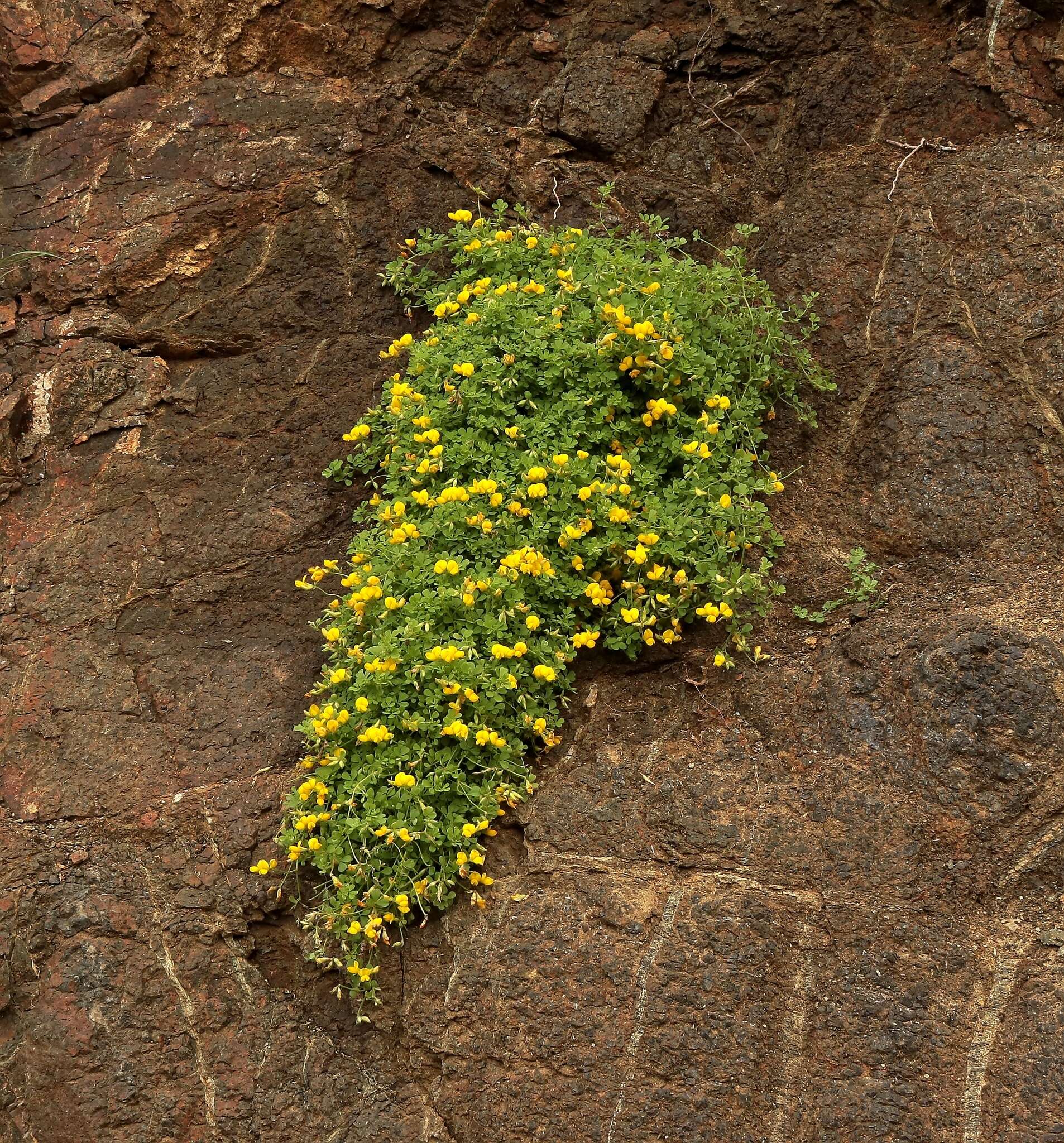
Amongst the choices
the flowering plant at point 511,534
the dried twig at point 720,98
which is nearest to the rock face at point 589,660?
the dried twig at point 720,98

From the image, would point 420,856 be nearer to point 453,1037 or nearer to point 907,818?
point 453,1037

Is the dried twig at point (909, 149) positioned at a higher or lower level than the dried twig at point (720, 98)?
lower

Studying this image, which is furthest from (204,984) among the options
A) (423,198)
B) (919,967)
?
(423,198)

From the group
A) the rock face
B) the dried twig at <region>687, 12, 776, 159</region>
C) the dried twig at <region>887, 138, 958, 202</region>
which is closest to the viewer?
the rock face

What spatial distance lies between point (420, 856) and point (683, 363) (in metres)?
1.76

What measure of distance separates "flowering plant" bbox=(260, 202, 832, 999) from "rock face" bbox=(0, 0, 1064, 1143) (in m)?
0.14

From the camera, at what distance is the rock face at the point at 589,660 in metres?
2.95

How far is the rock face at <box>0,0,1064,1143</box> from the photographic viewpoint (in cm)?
295

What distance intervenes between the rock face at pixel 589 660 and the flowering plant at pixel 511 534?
14cm

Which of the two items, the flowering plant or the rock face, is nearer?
the rock face

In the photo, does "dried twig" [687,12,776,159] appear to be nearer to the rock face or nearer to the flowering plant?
the rock face

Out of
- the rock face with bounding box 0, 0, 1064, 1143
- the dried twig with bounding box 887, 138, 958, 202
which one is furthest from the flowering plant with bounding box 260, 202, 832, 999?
the dried twig with bounding box 887, 138, 958, 202

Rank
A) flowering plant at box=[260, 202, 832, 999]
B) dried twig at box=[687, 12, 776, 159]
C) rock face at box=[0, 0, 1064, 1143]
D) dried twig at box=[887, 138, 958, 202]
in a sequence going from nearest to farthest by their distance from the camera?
1. rock face at box=[0, 0, 1064, 1143]
2. flowering plant at box=[260, 202, 832, 999]
3. dried twig at box=[887, 138, 958, 202]
4. dried twig at box=[687, 12, 776, 159]

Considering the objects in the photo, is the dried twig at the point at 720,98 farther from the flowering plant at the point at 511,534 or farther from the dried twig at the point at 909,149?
the flowering plant at the point at 511,534
